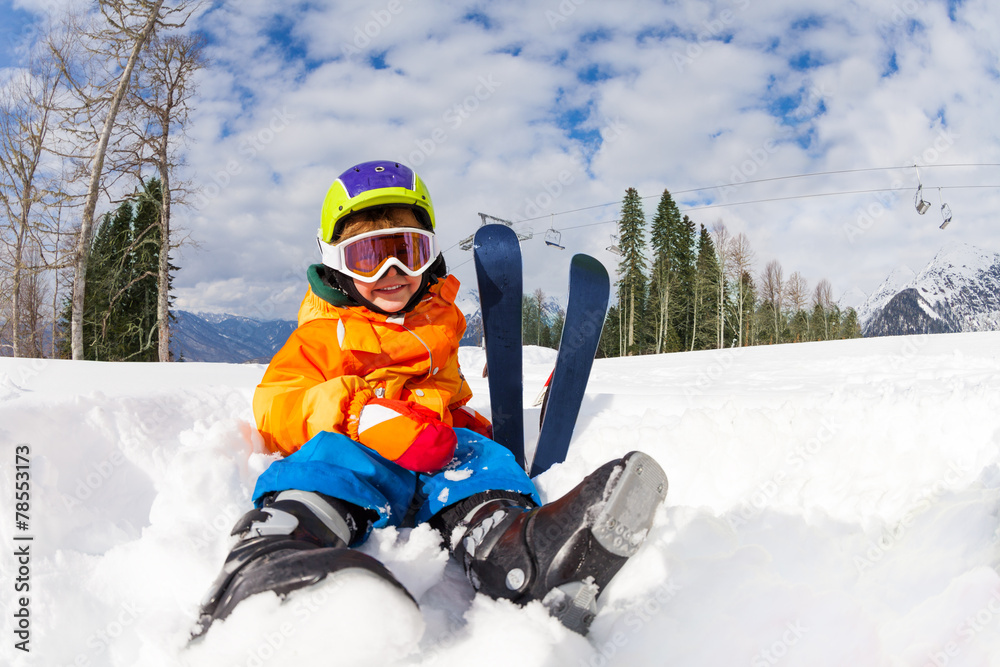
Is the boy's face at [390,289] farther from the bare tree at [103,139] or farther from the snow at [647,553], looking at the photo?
the bare tree at [103,139]

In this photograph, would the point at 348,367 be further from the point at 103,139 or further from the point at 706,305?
the point at 706,305

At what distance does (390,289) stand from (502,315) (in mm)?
728

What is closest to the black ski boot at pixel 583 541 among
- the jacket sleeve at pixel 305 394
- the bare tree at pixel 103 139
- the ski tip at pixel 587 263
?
the jacket sleeve at pixel 305 394

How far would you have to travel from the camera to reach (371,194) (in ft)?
6.55

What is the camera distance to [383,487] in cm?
163

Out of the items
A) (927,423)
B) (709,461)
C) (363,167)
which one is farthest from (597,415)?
(363,167)

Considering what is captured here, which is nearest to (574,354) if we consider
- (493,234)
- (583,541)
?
(493,234)

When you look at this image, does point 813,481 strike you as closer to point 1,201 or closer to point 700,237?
point 1,201

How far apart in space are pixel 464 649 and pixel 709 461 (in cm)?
112

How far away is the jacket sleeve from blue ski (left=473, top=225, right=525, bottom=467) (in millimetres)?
850

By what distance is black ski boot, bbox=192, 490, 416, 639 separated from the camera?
0.95m

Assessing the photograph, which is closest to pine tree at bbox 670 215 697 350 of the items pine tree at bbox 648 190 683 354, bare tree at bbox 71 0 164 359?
pine tree at bbox 648 190 683 354

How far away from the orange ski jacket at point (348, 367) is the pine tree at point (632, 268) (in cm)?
3048

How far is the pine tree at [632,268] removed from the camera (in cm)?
3194
